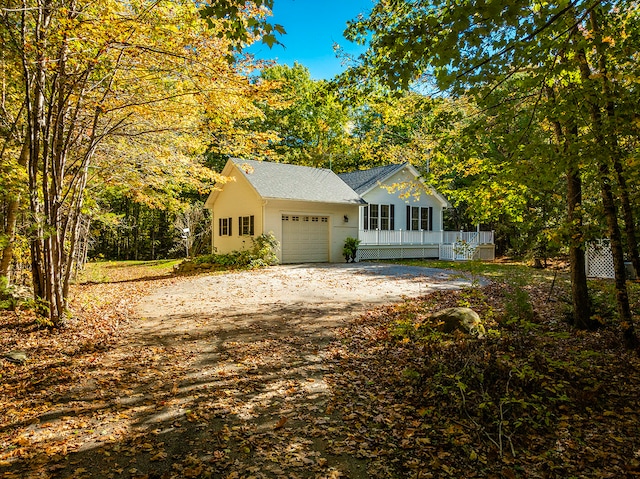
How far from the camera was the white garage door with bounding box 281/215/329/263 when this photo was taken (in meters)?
17.7

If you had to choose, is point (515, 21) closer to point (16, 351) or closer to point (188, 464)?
point (188, 464)

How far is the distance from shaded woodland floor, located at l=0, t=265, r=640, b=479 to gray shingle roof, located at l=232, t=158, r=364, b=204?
37.6 feet

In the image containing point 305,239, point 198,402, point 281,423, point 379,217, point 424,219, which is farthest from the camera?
point 424,219

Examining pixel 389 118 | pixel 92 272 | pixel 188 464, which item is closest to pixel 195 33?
pixel 389 118

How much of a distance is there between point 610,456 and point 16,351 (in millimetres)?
6871

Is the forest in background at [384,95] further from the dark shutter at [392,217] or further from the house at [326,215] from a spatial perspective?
the dark shutter at [392,217]

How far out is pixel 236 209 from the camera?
743 inches

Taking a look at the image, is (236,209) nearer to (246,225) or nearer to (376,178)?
(246,225)

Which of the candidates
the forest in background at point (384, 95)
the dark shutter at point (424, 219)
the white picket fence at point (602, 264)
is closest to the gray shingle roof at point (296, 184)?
the dark shutter at point (424, 219)

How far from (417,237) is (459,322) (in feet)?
55.4

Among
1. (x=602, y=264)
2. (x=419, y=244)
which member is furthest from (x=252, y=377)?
(x=419, y=244)

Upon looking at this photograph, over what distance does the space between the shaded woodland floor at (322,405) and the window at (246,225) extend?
1150 centimetres

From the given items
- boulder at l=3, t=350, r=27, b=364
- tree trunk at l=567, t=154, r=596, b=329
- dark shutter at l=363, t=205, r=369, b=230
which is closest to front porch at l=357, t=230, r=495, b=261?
dark shutter at l=363, t=205, r=369, b=230

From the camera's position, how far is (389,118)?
30.7 feet
